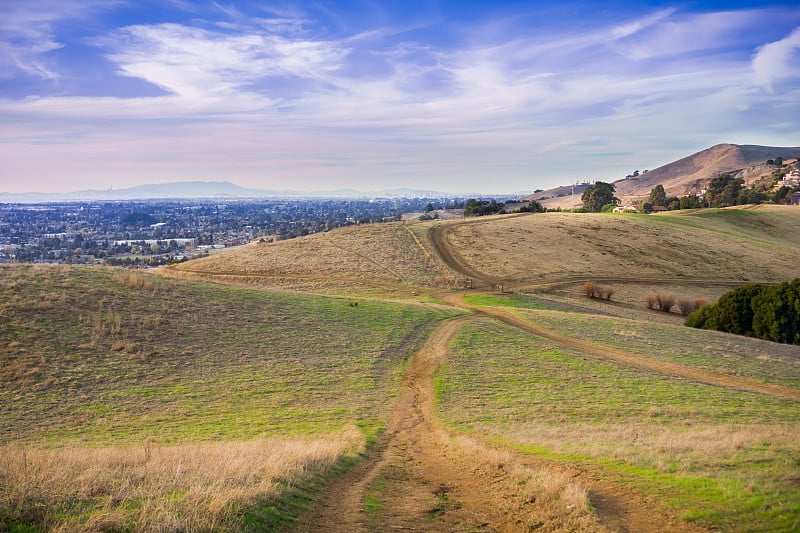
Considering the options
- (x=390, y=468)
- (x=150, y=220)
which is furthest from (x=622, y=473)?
(x=150, y=220)

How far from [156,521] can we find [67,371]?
41.3ft

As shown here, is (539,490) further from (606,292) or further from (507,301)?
(606,292)

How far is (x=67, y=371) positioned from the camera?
15.7 meters

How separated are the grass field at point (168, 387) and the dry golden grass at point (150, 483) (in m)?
0.03

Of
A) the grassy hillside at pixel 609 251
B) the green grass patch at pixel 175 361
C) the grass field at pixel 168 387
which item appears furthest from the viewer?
the grassy hillside at pixel 609 251

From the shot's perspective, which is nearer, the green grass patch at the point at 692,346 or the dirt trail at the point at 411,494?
the dirt trail at the point at 411,494

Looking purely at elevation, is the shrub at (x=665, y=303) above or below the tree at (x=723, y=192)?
below

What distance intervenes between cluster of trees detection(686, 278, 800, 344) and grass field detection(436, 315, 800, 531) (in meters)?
6.17

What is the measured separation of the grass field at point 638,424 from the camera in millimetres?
7711

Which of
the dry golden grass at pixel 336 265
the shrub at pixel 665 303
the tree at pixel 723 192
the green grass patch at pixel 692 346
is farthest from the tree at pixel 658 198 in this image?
the green grass patch at pixel 692 346

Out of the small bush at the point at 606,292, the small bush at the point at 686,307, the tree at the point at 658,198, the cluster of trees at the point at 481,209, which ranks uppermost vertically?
the tree at the point at 658,198

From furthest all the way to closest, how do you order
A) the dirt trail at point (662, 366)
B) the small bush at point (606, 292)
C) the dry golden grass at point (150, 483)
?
the small bush at point (606, 292)
the dirt trail at point (662, 366)
the dry golden grass at point (150, 483)

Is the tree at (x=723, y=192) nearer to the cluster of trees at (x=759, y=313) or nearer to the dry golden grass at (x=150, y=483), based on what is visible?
the cluster of trees at (x=759, y=313)

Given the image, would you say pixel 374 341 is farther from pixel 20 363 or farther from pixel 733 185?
pixel 733 185
